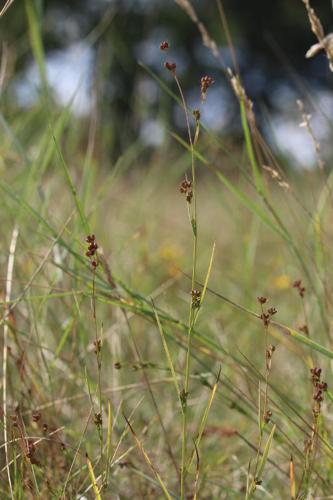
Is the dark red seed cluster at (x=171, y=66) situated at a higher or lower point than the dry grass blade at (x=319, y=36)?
lower

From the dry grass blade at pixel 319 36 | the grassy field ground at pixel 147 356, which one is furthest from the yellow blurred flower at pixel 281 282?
the dry grass blade at pixel 319 36

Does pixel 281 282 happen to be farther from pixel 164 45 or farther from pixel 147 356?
pixel 164 45

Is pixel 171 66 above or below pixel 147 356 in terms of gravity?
above

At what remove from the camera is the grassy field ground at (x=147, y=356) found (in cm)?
61

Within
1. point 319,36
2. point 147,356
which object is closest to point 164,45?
point 319,36

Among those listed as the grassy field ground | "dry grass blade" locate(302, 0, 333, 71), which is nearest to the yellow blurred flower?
the grassy field ground

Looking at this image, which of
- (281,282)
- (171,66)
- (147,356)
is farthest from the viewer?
(281,282)

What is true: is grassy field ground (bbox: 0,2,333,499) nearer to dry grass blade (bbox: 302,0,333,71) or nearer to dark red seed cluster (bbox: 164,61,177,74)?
dark red seed cluster (bbox: 164,61,177,74)

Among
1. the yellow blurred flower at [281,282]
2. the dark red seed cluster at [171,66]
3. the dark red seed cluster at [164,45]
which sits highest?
the yellow blurred flower at [281,282]

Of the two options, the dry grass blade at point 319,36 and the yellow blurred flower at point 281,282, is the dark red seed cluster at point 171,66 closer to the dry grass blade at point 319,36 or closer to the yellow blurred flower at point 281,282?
the dry grass blade at point 319,36

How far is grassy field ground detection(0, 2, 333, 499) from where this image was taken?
0.61 m

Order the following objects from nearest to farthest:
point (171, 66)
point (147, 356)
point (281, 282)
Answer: point (171, 66) → point (147, 356) → point (281, 282)

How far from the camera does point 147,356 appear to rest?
1.20 m

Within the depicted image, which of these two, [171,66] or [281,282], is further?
[281,282]
